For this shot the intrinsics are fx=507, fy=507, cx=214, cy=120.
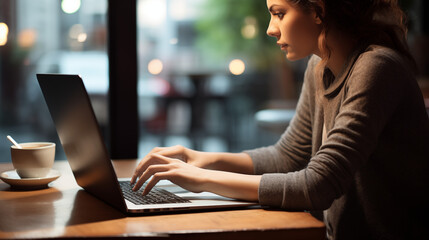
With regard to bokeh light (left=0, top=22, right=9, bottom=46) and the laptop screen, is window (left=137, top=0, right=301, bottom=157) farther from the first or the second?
the laptop screen

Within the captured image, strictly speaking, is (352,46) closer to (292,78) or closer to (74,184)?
(74,184)

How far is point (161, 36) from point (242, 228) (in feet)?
5.47

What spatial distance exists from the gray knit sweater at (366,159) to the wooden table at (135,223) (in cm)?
8

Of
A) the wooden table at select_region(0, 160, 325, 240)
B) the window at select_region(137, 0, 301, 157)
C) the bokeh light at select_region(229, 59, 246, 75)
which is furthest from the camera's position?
the bokeh light at select_region(229, 59, 246, 75)

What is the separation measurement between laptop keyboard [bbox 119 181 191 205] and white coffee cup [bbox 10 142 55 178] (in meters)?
0.22

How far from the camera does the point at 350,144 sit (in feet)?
3.56

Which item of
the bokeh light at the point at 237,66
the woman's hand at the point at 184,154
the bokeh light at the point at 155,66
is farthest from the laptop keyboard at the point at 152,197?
the bokeh light at the point at 237,66

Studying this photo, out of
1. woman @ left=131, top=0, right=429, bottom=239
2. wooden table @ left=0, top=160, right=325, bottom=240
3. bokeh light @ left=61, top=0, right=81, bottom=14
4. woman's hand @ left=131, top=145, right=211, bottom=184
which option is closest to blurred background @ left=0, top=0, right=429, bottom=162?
bokeh light @ left=61, top=0, right=81, bottom=14

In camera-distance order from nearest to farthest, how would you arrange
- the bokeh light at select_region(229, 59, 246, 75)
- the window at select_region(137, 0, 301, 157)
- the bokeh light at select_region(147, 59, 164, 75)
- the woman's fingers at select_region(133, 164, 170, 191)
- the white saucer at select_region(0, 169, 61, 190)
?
the woman's fingers at select_region(133, 164, 170, 191), the white saucer at select_region(0, 169, 61, 190), the bokeh light at select_region(147, 59, 164, 75), the window at select_region(137, 0, 301, 157), the bokeh light at select_region(229, 59, 246, 75)

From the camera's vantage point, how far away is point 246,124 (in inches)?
115

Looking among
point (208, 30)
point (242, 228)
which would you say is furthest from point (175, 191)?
point (208, 30)

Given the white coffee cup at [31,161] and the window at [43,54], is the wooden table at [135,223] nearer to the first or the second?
the white coffee cup at [31,161]

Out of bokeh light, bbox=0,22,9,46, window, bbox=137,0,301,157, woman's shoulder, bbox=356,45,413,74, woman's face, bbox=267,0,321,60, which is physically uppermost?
woman's face, bbox=267,0,321,60

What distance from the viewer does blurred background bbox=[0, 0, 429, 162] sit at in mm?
1961
